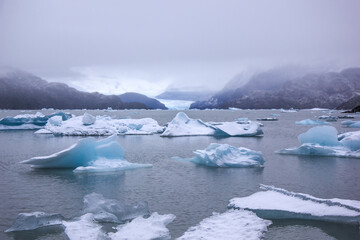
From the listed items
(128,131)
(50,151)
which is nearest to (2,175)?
(50,151)

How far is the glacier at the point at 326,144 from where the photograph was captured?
1544 cm

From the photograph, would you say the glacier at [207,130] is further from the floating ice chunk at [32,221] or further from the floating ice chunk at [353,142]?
the floating ice chunk at [32,221]

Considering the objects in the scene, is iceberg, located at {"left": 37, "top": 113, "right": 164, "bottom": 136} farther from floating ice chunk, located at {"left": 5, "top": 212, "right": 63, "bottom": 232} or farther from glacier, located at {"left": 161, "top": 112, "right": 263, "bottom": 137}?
floating ice chunk, located at {"left": 5, "top": 212, "right": 63, "bottom": 232}

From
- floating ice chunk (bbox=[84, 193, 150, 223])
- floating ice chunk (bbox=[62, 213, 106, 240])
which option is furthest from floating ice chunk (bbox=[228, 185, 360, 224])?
floating ice chunk (bbox=[62, 213, 106, 240])

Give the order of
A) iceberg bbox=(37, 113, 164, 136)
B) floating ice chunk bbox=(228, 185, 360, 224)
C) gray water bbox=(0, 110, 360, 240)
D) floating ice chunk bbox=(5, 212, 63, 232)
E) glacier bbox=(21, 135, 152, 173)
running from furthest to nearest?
iceberg bbox=(37, 113, 164, 136) < glacier bbox=(21, 135, 152, 173) < floating ice chunk bbox=(228, 185, 360, 224) < gray water bbox=(0, 110, 360, 240) < floating ice chunk bbox=(5, 212, 63, 232)

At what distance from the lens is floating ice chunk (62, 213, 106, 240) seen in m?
5.76

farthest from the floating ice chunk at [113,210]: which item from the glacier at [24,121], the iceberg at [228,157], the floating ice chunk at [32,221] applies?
the glacier at [24,121]

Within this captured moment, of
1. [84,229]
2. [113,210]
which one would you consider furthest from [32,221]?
[113,210]

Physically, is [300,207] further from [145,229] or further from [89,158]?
[89,158]

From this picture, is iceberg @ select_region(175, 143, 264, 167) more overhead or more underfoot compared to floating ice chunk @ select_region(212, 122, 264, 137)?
more underfoot

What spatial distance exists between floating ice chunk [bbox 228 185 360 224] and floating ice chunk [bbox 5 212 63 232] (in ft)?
12.5

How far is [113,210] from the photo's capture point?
277 inches

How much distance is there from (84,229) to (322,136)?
521 inches

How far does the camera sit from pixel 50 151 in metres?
17.9
